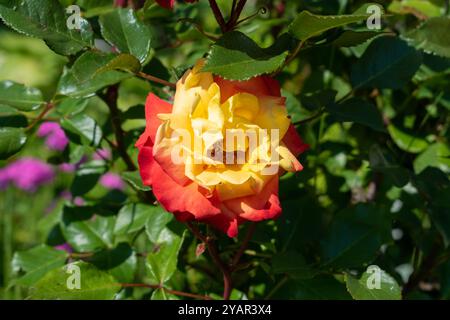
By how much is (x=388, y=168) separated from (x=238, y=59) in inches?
12.7

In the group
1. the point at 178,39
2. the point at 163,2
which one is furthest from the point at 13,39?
the point at 163,2

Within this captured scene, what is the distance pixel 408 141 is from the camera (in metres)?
1.12

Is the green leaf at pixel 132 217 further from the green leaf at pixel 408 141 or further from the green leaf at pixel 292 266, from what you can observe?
the green leaf at pixel 408 141

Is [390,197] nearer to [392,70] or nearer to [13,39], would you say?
[392,70]

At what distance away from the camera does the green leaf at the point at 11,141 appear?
2.67ft

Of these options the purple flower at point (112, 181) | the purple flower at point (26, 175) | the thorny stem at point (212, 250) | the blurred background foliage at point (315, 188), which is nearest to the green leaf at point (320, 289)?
the blurred background foliage at point (315, 188)

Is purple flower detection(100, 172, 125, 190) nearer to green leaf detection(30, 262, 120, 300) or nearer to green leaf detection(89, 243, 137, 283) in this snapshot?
green leaf detection(89, 243, 137, 283)

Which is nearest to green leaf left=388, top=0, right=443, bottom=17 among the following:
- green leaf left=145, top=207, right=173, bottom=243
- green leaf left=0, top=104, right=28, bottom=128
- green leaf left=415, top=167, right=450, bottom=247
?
green leaf left=415, top=167, right=450, bottom=247

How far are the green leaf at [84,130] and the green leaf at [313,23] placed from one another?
39 centimetres

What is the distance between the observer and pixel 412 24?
1186 mm

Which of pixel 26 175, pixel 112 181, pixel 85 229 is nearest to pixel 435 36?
pixel 85 229

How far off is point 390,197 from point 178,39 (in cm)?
47

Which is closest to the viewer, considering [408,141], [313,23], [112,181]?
[313,23]

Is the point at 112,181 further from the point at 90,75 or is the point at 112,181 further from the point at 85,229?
the point at 90,75
